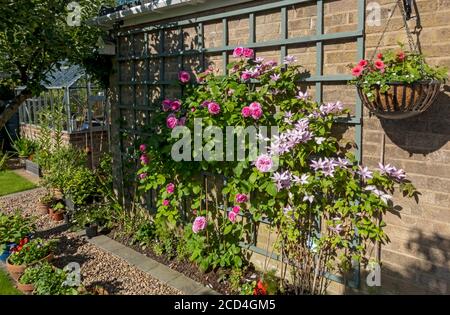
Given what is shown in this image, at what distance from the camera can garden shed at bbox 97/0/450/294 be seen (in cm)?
269

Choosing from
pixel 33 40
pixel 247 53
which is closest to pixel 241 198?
pixel 247 53

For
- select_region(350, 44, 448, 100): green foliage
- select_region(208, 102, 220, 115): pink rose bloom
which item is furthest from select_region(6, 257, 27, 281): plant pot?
select_region(350, 44, 448, 100): green foliage

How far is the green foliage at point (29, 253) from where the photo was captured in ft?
12.9

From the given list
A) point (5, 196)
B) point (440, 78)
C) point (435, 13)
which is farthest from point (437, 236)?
point (5, 196)

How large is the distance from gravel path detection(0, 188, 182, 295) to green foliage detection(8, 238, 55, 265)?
243 mm

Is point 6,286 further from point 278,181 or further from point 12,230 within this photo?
point 278,181

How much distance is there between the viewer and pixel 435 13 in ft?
8.50

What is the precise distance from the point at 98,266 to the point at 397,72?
3738 mm

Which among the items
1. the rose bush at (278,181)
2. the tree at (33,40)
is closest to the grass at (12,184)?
the tree at (33,40)

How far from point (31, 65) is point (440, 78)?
14.3 feet

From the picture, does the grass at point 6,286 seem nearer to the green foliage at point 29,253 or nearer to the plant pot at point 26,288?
the plant pot at point 26,288

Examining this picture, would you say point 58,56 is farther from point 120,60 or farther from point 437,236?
point 437,236

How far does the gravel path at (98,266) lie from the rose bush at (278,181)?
59 centimetres

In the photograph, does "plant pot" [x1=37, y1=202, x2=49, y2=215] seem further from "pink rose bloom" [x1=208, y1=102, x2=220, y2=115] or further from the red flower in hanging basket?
the red flower in hanging basket
